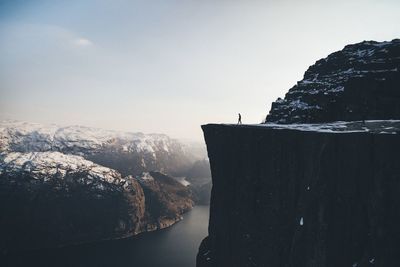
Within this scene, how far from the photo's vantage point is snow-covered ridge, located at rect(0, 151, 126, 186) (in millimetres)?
175900

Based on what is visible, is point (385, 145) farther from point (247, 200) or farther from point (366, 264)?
point (247, 200)

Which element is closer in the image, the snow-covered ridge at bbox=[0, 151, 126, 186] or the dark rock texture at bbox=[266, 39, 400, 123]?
the dark rock texture at bbox=[266, 39, 400, 123]

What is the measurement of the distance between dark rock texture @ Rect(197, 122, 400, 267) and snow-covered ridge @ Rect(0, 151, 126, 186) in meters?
137

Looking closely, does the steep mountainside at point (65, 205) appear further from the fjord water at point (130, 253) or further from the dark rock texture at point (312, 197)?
the dark rock texture at point (312, 197)

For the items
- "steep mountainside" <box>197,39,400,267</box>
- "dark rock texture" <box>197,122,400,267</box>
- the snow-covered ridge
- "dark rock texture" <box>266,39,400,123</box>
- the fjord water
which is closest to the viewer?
"dark rock texture" <box>197,122,400,267</box>

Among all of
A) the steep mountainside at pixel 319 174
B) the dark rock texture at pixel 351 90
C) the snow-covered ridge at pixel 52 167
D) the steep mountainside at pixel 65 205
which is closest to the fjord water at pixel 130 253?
the steep mountainside at pixel 65 205

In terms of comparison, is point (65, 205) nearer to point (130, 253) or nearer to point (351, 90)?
point (130, 253)

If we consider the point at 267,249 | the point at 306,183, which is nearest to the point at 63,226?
the point at 267,249

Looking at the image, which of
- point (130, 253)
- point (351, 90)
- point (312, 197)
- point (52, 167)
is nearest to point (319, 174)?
point (312, 197)

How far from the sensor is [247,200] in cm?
5803

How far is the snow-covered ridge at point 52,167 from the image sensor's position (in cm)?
17590

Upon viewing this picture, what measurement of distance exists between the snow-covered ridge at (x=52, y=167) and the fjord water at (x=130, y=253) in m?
44.6

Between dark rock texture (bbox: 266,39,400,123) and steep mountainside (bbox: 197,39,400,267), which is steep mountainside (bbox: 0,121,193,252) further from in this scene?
dark rock texture (bbox: 266,39,400,123)

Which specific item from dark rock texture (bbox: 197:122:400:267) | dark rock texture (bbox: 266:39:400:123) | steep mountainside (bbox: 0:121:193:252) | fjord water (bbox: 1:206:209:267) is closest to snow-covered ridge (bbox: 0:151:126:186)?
steep mountainside (bbox: 0:121:193:252)
